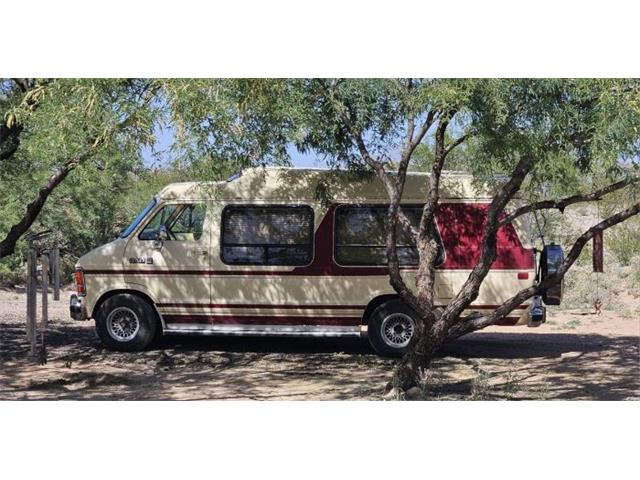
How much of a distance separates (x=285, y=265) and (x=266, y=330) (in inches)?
30.8

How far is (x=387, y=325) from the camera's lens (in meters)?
10.2

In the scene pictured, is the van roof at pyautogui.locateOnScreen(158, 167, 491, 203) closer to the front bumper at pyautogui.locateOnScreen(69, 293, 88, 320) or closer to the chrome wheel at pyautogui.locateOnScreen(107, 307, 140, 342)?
the chrome wheel at pyautogui.locateOnScreen(107, 307, 140, 342)

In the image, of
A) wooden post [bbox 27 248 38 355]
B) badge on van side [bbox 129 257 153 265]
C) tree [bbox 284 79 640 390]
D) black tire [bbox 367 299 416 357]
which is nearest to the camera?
tree [bbox 284 79 640 390]

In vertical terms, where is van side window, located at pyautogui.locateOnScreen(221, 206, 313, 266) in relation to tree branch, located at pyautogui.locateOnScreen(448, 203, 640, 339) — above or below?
above

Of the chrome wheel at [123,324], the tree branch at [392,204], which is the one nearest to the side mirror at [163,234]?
the chrome wheel at [123,324]

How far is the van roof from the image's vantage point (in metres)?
10.2

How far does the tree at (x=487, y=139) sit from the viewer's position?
712 cm

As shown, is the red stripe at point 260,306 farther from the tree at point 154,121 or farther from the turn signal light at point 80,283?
the tree at point 154,121

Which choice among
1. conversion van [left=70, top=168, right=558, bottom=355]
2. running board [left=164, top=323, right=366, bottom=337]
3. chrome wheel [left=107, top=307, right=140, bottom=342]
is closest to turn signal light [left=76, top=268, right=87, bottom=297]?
conversion van [left=70, top=168, right=558, bottom=355]

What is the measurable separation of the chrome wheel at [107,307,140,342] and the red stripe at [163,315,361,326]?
382 millimetres

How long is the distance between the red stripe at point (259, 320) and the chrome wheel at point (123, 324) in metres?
0.38

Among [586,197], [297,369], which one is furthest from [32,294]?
[586,197]

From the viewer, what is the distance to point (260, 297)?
10.2 m

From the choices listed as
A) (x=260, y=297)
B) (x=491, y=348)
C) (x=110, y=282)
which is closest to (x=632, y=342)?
(x=491, y=348)
